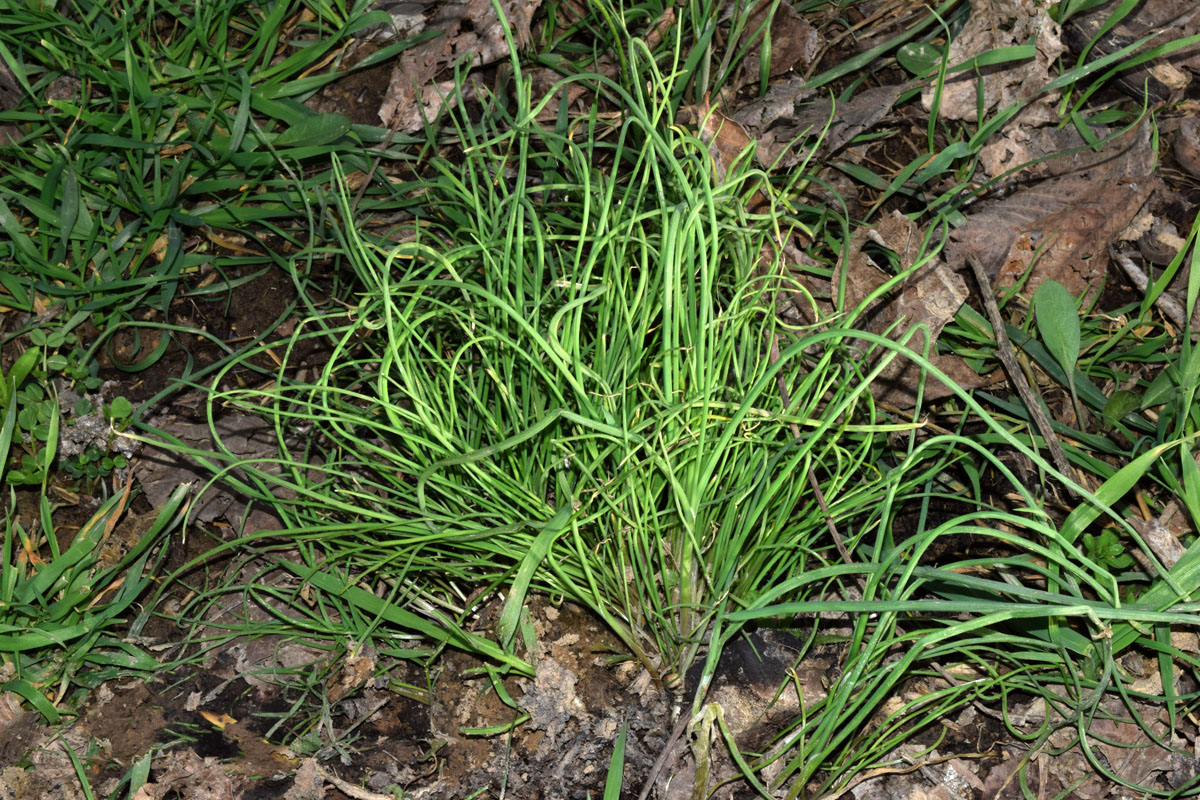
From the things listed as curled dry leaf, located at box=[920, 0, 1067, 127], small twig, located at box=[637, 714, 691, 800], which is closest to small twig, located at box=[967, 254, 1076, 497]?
curled dry leaf, located at box=[920, 0, 1067, 127]

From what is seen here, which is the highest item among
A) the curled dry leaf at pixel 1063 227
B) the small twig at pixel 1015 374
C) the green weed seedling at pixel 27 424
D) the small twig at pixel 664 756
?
the curled dry leaf at pixel 1063 227

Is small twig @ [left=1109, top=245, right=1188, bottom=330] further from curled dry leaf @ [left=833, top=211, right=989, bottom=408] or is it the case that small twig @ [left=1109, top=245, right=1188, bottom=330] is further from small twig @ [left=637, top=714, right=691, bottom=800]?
small twig @ [left=637, top=714, right=691, bottom=800]

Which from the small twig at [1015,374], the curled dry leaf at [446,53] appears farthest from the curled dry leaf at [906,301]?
the curled dry leaf at [446,53]

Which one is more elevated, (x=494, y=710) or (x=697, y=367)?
(x=697, y=367)

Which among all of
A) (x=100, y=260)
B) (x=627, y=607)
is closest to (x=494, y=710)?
(x=627, y=607)

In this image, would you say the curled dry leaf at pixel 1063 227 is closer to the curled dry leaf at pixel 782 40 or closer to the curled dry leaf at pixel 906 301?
the curled dry leaf at pixel 906 301

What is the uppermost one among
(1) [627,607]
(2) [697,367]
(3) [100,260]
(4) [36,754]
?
(2) [697,367]

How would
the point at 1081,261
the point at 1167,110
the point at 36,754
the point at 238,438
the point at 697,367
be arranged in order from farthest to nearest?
the point at 1167,110, the point at 1081,261, the point at 238,438, the point at 36,754, the point at 697,367

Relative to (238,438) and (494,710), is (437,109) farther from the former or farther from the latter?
(494,710)

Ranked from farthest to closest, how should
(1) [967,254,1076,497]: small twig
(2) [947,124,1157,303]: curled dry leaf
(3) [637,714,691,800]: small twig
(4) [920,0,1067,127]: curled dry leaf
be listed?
(4) [920,0,1067,127]: curled dry leaf
(2) [947,124,1157,303]: curled dry leaf
(1) [967,254,1076,497]: small twig
(3) [637,714,691,800]: small twig
